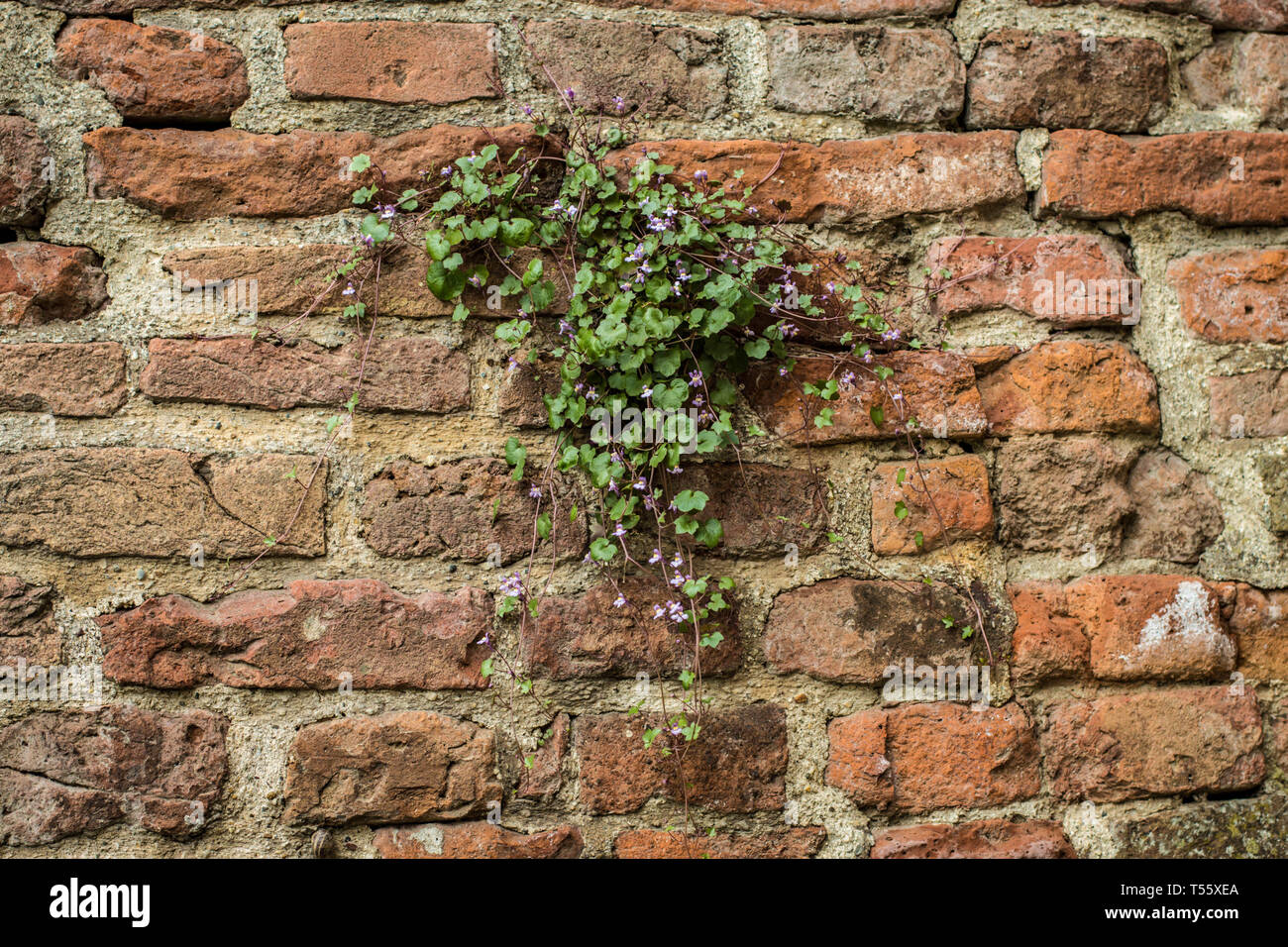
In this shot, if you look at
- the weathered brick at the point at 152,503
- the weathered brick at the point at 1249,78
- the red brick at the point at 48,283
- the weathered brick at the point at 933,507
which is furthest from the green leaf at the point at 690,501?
the weathered brick at the point at 1249,78

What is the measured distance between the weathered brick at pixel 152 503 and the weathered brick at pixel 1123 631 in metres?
0.97

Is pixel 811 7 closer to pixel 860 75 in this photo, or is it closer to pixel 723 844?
pixel 860 75

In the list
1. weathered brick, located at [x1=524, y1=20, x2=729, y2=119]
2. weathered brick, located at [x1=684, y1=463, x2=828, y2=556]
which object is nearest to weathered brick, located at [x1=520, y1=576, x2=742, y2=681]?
weathered brick, located at [x1=684, y1=463, x2=828, y2=556]

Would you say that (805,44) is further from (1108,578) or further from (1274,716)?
(1274,716)

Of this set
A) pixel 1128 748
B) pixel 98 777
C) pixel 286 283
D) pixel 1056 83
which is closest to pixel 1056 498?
pixel 1128 748

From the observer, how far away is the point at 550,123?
1.22m

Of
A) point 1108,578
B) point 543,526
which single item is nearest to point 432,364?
point 543,526

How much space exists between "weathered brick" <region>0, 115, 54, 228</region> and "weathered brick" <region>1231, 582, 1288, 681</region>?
5.69ft

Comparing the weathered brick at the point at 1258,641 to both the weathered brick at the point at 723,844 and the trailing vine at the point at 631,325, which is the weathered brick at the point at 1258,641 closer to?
the trailing vine at the point at 631,325

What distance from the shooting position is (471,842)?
1.17m

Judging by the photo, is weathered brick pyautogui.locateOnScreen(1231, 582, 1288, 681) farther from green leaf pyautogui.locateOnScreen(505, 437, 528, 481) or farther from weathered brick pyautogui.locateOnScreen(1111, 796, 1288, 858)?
green leaf pyautogui.locateOnScreen(505, 437, 528, 481)

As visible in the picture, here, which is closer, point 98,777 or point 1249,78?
point 98,777

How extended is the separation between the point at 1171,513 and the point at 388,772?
3.70ft

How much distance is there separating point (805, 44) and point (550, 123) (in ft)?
1.24
